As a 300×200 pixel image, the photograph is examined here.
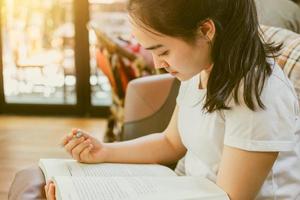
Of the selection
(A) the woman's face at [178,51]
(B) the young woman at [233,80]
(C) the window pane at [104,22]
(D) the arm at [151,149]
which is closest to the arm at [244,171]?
(B) the young woman at [233,80]

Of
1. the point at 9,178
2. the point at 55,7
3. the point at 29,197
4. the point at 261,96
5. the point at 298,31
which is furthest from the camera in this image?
the point at 55,7

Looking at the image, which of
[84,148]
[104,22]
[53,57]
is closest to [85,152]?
[84,148]

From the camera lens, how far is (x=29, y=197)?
3.04ft

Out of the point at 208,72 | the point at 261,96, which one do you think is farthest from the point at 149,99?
the point at 261,96

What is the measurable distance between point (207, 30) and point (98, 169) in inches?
14.9

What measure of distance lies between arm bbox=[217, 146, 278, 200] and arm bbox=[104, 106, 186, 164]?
29cm

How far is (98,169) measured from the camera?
3.40 ft

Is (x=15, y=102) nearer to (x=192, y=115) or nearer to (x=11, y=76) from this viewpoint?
(x=11, y=76)

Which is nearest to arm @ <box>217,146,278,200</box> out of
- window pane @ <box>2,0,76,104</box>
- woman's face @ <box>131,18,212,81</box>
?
woman's face @ <box>131,18,212,81</box>

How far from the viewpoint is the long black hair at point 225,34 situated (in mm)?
825

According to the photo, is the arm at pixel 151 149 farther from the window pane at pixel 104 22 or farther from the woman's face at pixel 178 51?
the window pane at pixel 104 22

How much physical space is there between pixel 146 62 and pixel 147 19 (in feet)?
4.91

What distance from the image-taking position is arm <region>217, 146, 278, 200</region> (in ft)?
2.73

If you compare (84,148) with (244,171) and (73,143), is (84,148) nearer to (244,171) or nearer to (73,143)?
(73,143)
